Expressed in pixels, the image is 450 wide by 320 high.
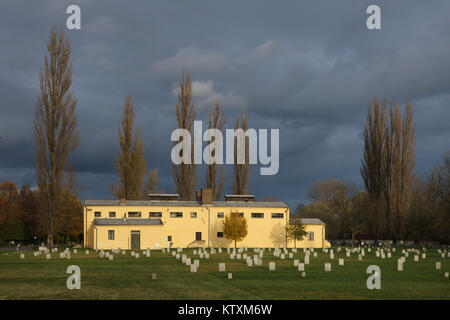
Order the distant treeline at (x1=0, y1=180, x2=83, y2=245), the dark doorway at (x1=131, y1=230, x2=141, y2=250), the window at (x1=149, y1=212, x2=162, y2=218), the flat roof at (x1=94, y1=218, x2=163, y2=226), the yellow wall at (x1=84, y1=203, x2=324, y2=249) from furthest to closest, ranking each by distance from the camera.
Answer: the distant treeline at (x1=0, y1=180, x2=83, y2=245), the window at (x1=149, y1=212, x2=162, y2=218), the yellow wall at (x1=84, y1=203, x2=324, y2=249), the dark doorway at (x1=131, y1=230, x2=141, y2=250), the flat roof at (x1=94, y1=218, x2=163, y2=226)

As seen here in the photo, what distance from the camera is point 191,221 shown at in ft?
207

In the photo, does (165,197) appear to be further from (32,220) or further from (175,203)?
(32,220)

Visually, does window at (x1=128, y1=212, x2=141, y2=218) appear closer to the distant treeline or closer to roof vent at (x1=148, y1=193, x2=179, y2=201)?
roof vent at (x1=148, y1=193, x2=179, y2=201)

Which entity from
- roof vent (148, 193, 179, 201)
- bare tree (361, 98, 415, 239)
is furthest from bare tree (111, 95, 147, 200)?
bare tree (361, 98, 415, 239)

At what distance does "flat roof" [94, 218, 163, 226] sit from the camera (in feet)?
186

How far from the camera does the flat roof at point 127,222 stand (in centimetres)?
5674

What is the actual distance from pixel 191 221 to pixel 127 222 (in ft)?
28.5

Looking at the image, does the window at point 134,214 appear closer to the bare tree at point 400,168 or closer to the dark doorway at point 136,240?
the dark doorway at point 136,240

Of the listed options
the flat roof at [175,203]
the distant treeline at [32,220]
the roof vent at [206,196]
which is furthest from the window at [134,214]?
the distant treeline at [32,220]

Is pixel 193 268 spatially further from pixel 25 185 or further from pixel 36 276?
pixel 25 185

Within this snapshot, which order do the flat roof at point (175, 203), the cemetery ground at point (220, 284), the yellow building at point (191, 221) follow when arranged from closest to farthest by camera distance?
the cemetery ground at point (220, 284)
the yellow building at point (191, 221)
the flat roof at point (175, 203)

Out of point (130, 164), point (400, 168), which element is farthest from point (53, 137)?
point (400, 168)

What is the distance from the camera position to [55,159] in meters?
58.9
